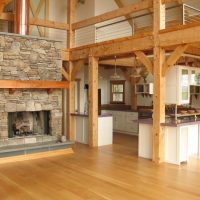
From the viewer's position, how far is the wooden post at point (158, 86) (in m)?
5.86

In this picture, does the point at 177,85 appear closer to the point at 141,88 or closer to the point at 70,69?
the point at 70,69

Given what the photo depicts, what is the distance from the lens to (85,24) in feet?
26.2

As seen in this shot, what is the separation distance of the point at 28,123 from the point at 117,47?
3091 millimetres

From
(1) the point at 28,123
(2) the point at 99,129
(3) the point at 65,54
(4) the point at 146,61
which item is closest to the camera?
(4) the point at 146,61

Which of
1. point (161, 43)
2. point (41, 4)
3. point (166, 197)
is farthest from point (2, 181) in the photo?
point (41, 4)

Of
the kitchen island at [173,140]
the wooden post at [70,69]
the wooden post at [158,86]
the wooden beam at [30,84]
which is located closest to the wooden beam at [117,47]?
the wooden post at [158,86]

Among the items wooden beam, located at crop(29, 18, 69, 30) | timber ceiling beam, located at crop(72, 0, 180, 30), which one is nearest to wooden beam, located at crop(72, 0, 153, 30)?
timber ceiling beam, located at crop(72, 0, 180, 30)

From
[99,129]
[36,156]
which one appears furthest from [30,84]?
[99,129]

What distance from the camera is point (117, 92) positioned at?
11.7 metres

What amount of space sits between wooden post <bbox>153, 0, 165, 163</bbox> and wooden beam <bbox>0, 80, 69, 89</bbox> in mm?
2572

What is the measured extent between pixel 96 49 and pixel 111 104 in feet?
15.4

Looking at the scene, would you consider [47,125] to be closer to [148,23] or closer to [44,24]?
[44,24]

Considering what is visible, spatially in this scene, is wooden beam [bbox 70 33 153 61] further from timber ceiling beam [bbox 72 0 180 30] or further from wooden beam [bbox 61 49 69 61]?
timber ceiling beam [bbox 72 0 180 30]

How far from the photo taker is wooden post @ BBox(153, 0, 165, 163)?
5.86 m
